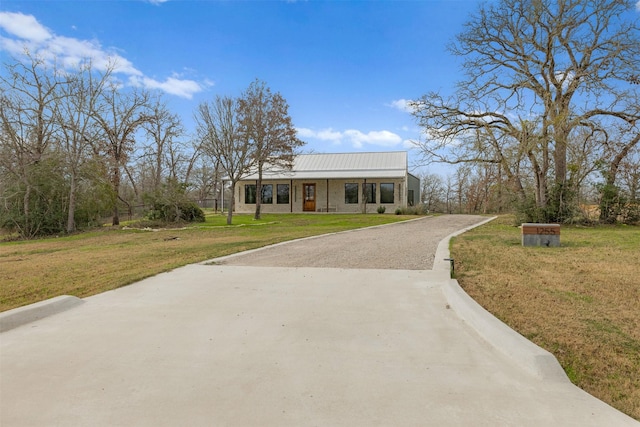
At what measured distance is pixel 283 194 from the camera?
2795 cm

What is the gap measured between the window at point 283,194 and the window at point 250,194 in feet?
6.05

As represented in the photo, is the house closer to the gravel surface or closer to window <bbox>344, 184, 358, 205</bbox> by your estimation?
window <bbox>344, 184, 358, 205</bbox>

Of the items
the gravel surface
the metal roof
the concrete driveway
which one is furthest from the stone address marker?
the metal roof

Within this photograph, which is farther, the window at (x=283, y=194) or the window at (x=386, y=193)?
the window at (x=283, y=194)

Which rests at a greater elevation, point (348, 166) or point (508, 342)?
point (348, 166)

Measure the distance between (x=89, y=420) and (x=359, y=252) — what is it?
6.51m

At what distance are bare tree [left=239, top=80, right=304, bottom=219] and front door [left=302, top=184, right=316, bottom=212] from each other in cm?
637

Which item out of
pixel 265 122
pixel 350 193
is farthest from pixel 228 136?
pixel 350 193

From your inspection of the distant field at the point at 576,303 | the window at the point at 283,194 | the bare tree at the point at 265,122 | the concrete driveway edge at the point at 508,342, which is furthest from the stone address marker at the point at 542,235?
the window at the point at 283,194

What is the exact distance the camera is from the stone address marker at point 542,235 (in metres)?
8.91

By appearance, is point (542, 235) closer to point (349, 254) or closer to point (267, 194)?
point (349, 254)

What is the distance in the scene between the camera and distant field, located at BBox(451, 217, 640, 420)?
2.80 metres

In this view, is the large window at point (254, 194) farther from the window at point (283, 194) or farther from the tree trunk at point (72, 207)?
the tree trunk at point (72, 207)

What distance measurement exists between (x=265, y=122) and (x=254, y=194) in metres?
9.44
